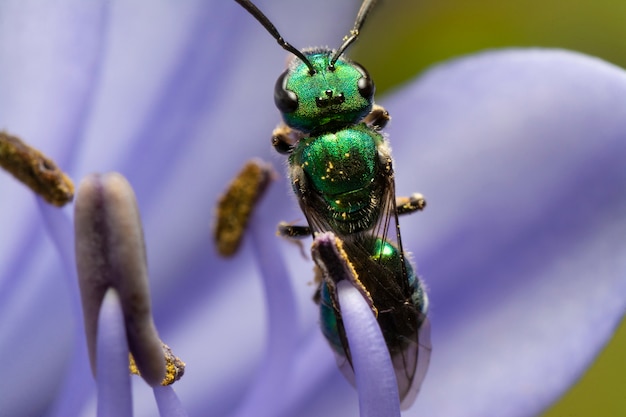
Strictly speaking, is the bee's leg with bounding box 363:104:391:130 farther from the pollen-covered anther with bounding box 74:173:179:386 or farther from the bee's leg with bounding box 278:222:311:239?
the pollen-covered anther with bounding box 74:173:179:386

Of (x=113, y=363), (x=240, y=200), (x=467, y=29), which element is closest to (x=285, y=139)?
(x=240, y=200)

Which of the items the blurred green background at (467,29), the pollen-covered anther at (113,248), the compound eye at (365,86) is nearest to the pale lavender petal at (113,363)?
the pollen-covered anther at (113,248)

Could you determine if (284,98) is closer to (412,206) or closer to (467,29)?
(412,206)

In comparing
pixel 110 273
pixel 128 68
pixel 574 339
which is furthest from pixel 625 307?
pixel 128 68

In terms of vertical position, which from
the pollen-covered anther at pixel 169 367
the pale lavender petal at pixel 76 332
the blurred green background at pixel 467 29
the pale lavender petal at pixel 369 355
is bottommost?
the pale lavender petal at pixel 369 355

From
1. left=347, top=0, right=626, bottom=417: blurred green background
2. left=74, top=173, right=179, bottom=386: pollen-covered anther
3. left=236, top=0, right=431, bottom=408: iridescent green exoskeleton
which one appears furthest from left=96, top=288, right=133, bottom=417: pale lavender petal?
left=347, top=0, right=626, bottom=417: blurred green background

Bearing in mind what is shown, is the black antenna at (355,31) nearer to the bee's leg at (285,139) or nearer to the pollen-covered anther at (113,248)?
the bee's leg at (285,139)
